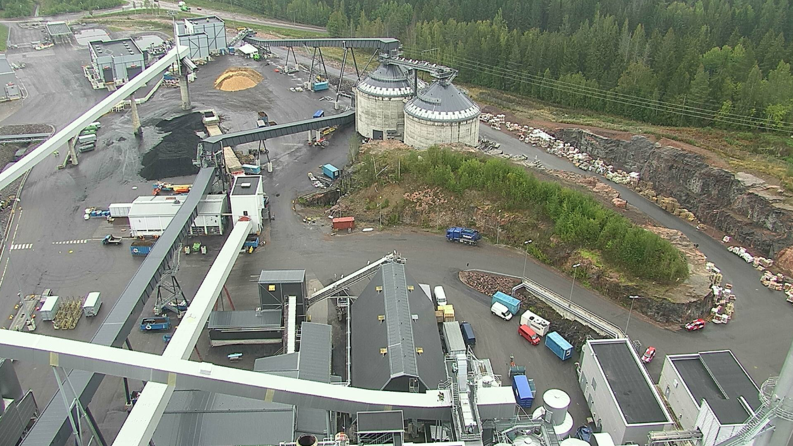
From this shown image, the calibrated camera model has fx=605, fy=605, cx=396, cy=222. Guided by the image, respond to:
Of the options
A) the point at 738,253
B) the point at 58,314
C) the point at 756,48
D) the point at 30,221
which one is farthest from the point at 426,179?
the point at 756,48

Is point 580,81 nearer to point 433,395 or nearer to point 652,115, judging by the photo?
point 652,115

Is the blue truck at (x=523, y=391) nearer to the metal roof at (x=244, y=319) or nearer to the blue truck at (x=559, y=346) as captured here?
the blue truck at (x=559, y=346)

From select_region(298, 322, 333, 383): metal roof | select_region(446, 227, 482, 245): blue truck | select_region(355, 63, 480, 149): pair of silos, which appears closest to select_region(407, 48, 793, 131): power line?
select_region(355, 63, 480, 149): pair of silos

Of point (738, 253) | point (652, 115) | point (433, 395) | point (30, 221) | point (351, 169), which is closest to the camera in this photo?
point (433, 395)

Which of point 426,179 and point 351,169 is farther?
point 351,169

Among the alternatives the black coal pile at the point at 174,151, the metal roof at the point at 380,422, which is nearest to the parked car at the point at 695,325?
the metal roof at the point at 380,422

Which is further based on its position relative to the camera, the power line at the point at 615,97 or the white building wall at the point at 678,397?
the power line at the point at 615,97

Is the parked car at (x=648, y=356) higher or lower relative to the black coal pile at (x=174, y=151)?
lower
